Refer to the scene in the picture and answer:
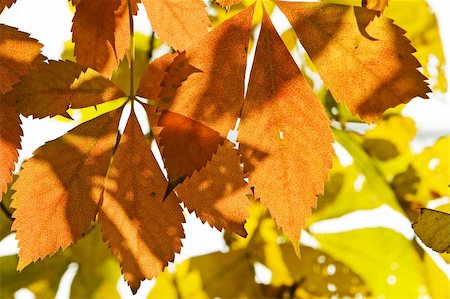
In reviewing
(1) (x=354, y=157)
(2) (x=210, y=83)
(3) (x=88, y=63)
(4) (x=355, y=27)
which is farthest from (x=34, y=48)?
(1) (x=354, y=157)

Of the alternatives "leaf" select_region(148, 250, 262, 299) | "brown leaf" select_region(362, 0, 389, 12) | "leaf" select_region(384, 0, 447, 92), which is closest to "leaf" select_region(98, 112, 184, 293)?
"brown leaf" select_region(362, 0, 389, 12)

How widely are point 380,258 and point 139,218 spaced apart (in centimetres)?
70

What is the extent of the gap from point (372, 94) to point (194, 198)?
18 cm

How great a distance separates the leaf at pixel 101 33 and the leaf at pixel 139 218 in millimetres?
116

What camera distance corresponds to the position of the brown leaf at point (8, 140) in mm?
485

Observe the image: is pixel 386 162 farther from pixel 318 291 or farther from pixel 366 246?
pixel 318 291

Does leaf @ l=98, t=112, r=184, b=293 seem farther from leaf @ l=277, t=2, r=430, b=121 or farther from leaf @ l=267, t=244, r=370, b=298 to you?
leaf @ l=267, t=244, r=370, b=298

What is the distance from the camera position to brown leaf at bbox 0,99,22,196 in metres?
0.49

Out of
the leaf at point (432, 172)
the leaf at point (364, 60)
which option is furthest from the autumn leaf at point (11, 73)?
the leaf at point (432, 172)

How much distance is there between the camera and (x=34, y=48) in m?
0.48

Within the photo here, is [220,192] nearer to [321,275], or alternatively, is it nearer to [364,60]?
[364,60]

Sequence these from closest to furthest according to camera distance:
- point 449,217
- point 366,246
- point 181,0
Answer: point 449,217, point 181,0, point 366,246

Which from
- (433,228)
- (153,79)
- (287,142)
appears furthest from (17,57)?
(433,228)

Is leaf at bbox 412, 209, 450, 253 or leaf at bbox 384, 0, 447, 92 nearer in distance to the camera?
leaf at bbox 412, 209, 450, 253
